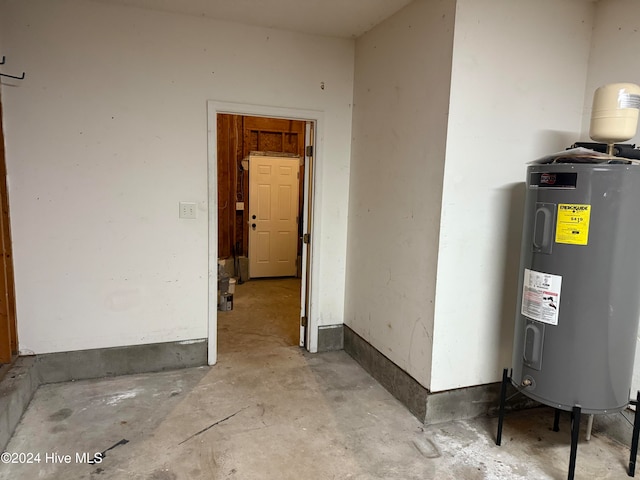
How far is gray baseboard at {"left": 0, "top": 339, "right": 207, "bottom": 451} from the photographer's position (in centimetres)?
242

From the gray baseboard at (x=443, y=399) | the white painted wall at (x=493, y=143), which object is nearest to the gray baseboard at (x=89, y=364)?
the gray baseboard at (x=443, y=399)

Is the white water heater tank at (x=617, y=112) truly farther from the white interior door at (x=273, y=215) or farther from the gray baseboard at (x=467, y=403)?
the white interior door at (x=273, y=215)

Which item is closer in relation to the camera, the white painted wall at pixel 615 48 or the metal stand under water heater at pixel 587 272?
the metal stand under water heater at pixel 587 272

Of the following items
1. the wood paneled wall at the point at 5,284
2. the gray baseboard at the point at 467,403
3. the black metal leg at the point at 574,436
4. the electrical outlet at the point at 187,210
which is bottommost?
the gray baseboard at the point at 467,403

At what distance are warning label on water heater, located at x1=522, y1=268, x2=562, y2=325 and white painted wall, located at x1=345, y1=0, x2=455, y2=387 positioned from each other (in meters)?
0.51

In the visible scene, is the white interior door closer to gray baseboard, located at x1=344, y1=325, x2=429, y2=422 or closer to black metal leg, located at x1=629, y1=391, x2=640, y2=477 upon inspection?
gray baseboard, located at x1=344, y1=325, x2=429, y2=422

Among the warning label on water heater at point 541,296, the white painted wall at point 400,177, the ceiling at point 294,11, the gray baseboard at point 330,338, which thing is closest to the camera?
the warning label on water heater at point 541,296

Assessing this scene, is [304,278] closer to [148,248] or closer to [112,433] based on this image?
[148,248]

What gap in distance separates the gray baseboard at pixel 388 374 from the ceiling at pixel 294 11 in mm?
2455

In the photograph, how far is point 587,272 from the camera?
1836mm

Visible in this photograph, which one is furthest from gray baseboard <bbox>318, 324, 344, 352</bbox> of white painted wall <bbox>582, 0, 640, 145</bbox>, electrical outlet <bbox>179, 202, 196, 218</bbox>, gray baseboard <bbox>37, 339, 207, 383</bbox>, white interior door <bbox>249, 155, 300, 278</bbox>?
white interior door <bbox>249, 155, 300, 278</bbox>

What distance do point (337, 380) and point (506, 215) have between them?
1696mm

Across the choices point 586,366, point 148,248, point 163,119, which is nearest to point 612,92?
point 586,366

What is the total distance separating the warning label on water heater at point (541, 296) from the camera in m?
1.92
